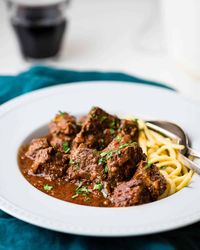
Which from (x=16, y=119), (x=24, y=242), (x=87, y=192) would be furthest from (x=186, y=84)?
(x=24, y=242)

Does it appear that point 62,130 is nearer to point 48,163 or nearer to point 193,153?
point 48,163

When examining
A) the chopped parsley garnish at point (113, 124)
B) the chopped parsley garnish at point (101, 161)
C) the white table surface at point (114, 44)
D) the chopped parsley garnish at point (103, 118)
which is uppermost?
the chopped parsley garnish at point (101, 161)

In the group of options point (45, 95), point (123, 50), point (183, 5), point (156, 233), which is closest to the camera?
point (156, 233)

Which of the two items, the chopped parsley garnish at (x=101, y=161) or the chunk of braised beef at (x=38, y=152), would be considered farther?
the chunk of braised beef at (x=38, y=152)

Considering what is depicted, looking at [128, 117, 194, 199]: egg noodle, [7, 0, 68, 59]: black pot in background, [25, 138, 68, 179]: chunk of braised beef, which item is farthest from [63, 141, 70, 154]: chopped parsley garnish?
[7, 0, 68, 59]: black pot in background

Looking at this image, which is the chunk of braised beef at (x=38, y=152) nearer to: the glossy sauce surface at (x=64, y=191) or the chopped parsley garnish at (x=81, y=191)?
the glossy sauce surface at (x=64, y=191)

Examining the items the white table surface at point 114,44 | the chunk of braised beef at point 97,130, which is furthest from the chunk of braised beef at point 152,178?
the white table surface at point 114,44

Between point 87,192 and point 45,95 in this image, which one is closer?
point 87,192

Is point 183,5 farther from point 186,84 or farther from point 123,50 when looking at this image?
point 123,50
